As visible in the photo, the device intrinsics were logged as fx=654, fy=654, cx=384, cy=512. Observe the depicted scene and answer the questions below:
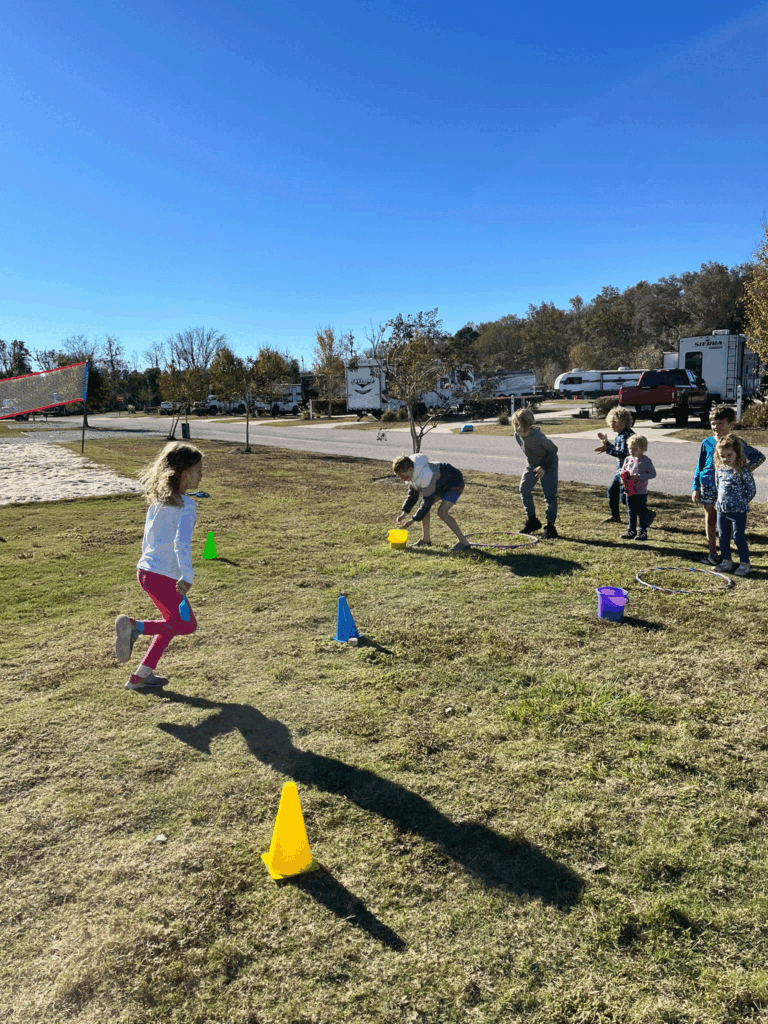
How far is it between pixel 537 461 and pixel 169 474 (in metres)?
5.04

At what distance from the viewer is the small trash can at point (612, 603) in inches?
204

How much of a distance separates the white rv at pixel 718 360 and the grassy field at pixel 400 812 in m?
25.2

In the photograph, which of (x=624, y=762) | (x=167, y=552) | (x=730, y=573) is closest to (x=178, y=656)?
(x=167, y=552)

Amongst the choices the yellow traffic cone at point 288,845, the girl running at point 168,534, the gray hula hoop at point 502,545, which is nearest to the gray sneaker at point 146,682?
the girl running at point 168,534

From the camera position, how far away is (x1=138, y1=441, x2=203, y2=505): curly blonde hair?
420 cm

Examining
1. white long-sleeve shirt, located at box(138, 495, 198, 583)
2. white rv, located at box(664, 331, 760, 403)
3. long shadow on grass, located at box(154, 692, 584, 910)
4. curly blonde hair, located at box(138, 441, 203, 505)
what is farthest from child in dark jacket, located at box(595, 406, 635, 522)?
white rv, located at box(664, 331, 760, 403)

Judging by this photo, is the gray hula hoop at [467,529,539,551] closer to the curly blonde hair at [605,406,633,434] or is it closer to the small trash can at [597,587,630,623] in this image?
the curly blonde hair at [605,406,633,434]

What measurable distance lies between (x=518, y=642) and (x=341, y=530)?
4.76 m

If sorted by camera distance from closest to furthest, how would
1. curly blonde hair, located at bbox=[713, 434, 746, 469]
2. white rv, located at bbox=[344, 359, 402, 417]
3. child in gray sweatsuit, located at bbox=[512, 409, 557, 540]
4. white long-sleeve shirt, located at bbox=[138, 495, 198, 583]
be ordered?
A: white long-sleeve shirt, located at bbox=[138, 495, 198, 583]
curly blonde hair, located at bbox=[713, 434, 746, 469]
child in gray sweatsuit, located at bbox=[512, 409, 557, 540]
white rv, located at bbox=[344, 359, 402, 417]

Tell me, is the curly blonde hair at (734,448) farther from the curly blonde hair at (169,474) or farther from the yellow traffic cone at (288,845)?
the yellow traffic cone at (288,845)

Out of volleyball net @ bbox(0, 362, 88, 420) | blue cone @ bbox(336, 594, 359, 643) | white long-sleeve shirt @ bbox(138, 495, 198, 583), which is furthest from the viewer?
volleyball net @ bbox(0, 362, 88, 420)

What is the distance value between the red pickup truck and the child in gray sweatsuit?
2030 cm

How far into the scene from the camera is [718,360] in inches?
1101

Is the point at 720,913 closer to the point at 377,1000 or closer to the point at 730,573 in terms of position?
the point at 377,1000
